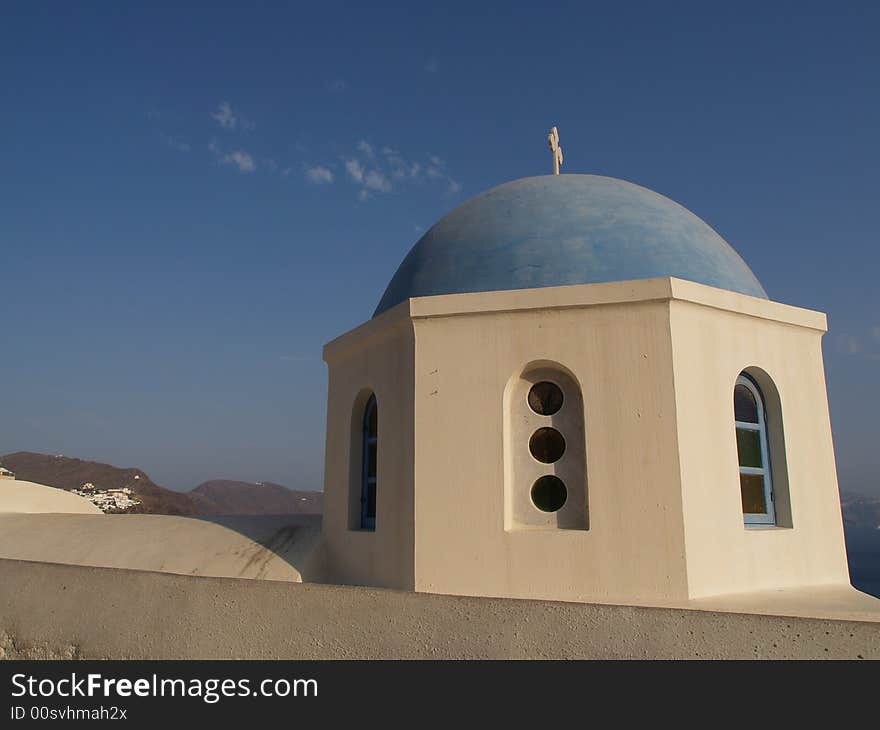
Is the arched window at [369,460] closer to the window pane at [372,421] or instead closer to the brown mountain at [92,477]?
the window pane at [372,421]

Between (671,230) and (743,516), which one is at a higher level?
(671,230)

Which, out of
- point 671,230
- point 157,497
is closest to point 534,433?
point 671,230

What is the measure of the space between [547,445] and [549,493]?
40cm

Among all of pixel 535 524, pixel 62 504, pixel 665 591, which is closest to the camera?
pixel 665 591

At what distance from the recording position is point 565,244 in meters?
6.41

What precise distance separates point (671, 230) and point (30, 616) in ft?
21.0

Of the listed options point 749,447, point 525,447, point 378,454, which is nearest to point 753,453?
point 749,447

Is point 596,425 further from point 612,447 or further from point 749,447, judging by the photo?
point 749,447

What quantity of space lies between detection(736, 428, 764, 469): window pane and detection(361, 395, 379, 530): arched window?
3416mm

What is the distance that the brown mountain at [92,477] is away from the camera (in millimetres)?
41188

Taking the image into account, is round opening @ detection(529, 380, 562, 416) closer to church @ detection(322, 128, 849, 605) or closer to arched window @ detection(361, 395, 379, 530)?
church @ detection(322, 128, 849, 605)
